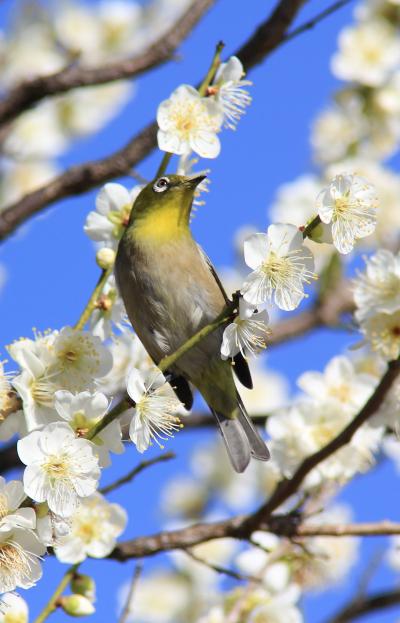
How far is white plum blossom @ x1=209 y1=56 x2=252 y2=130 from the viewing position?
113 inches

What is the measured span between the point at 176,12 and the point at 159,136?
5.33 meters

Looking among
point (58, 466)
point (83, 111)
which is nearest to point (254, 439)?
point (58, 466)

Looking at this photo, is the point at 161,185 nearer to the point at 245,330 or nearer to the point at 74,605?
the point at 245,330

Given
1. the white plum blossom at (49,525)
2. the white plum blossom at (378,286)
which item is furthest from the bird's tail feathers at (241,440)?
the white plum blossom at (49,525)

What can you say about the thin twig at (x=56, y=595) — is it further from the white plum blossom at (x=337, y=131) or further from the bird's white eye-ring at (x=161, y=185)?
the white plum blossom at (x=337, y=131)

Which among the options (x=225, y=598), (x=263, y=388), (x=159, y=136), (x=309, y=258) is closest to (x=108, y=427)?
(x=309, y=258)

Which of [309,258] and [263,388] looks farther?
[263,388]

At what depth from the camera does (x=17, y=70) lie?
7062mm

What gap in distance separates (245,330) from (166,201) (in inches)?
45.1

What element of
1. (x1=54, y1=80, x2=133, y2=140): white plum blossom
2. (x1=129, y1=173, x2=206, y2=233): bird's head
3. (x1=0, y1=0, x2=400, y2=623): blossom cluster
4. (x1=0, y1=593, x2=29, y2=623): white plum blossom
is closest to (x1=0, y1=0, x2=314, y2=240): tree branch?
(x1=129, y1=173, x2=206, y2=233): bird's head

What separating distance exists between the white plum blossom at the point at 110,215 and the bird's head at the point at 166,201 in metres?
0.10

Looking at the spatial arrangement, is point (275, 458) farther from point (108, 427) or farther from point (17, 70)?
point (17, 70)

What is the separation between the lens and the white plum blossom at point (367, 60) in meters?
5.58

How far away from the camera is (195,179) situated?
3098 millimetres
